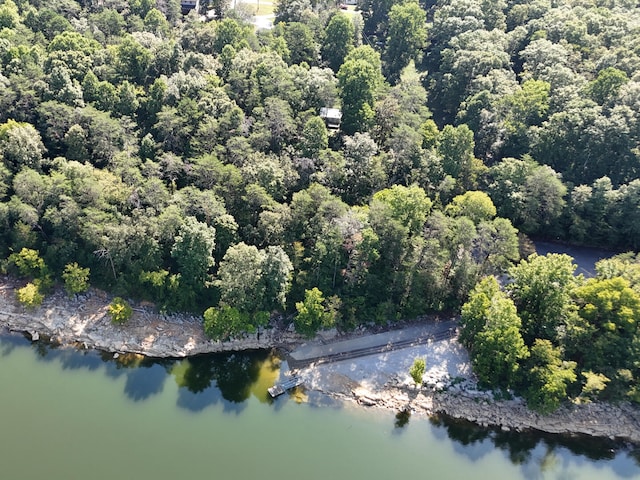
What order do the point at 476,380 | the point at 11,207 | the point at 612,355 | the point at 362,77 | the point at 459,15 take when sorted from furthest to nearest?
the point at 459,15 < the point at 362,77 < the point at 11,207 < the point at 476,380 < the point at 612,355

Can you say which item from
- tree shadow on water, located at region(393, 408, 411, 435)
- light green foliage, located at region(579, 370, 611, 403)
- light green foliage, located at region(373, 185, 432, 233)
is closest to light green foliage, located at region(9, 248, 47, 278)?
light green foliage, located at region(373, 185, 432, 233)

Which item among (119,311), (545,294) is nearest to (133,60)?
(119,311)

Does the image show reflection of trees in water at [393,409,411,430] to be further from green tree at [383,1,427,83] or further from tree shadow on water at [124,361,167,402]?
green tree at [383,1,427,83]

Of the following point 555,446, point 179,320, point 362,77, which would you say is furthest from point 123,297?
point 555,446

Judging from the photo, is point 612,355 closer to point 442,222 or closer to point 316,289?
point 442,222

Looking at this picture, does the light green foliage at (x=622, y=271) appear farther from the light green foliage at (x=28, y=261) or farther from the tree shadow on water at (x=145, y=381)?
the light green foliage at (x=28, y=261)

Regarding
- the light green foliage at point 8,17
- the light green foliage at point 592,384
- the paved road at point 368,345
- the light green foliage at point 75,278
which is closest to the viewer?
the light green foliage at point 592,384

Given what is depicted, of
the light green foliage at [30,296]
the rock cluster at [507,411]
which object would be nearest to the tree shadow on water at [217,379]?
the rock cluster at [507,411]
